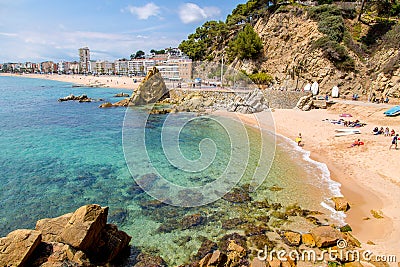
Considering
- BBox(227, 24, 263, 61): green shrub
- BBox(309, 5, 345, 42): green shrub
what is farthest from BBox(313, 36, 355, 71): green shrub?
BBox(227, 24, 263, 61): green shrub

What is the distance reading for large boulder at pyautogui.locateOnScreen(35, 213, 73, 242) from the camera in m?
6.64

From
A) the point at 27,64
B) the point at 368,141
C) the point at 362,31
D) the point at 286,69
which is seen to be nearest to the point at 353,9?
the point at 362,31

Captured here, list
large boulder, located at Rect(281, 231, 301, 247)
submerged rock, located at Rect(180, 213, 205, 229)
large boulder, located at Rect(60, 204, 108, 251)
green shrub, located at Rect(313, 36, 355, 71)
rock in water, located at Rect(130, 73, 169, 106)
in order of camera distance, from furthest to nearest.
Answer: rock in water, located at Rect(130, 73, 169, 106) < green shrub, located at Rect(313, 36, 355, 71) < submerged rock, located at Rect(180, 213, 205, 229) < large boulder, located at Rect(281, 231, 301, 247) < large boulder, located at Rect(60, 204, 108, 251)

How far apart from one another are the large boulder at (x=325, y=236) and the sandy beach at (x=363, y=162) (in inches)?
37.5

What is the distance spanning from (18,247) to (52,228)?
1.33m

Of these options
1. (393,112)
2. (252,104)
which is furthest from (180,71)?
(393,112)

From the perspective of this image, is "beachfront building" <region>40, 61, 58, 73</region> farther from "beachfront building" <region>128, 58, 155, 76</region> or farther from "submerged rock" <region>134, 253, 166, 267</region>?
"submerged rock" <region>134, 253, 166, 267</region>

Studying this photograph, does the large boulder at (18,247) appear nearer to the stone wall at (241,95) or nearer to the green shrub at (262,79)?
the stone wall at (241,95)

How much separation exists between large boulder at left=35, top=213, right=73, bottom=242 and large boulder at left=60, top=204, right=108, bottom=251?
285mm

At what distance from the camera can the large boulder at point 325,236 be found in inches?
324

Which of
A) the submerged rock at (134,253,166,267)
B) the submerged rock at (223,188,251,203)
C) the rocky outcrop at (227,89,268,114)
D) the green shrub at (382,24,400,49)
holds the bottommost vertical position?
the submerged rock at (134,253,166,267)

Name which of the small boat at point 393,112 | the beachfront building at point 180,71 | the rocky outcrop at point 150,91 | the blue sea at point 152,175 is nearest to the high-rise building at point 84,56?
the beachfront building at point 180,71

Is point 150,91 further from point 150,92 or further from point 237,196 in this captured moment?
point 237,196

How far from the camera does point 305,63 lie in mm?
37250
